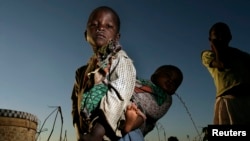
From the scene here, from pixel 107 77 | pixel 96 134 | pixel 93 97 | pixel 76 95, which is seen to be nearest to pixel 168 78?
pixel 76 95

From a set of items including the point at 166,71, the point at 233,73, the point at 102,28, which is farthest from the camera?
the point at 233,73

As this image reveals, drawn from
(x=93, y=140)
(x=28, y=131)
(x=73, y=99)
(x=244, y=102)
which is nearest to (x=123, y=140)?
(x=93, y=140)

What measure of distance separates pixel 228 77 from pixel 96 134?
297cm

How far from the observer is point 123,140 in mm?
1853

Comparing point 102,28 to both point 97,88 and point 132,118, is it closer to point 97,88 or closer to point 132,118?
point 97,88

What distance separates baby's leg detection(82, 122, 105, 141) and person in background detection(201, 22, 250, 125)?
2.82 m

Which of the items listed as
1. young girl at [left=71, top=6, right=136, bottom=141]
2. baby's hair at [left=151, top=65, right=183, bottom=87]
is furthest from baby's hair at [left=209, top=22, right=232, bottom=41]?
young girl at [left=71, top=6, right=136, bottom=141]

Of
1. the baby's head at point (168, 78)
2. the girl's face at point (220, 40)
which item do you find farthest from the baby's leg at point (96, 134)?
the girl's face at point (220, 40)

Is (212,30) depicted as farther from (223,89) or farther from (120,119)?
(120,119)

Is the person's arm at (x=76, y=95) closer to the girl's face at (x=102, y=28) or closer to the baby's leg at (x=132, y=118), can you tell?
the girl's face at (x=102, y=28)

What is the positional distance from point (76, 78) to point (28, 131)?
2322 millimetres

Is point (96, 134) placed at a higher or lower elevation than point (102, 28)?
lower

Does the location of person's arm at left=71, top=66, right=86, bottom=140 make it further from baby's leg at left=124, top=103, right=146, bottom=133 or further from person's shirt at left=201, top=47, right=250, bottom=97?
person's shirt at left=201, top=47, right=250, bottom=97

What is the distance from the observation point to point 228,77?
4.25 m
